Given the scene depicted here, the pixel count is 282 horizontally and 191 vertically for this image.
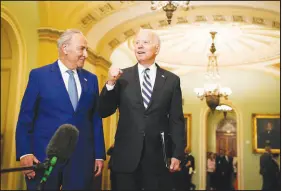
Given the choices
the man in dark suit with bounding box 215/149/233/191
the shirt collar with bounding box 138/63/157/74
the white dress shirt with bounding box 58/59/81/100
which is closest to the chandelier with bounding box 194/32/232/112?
the man in dark suit with bounding box 215/149/233/191

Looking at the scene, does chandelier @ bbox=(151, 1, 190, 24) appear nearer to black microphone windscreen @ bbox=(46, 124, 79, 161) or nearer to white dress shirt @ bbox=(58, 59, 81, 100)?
white dress shirt @ bbox=(58, 59, 81, 100)

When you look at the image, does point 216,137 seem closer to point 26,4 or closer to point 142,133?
point 142,133

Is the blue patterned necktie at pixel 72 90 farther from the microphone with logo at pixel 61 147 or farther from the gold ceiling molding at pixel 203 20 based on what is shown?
the gold ceiling molding at pixel 203 20

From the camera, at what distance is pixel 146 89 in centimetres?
201

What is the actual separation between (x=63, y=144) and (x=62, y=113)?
71 cm

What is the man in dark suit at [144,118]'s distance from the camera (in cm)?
192

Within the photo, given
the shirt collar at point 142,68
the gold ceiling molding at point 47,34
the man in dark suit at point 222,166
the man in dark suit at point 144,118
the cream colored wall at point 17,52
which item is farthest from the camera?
the cream colored wall at point 17,52

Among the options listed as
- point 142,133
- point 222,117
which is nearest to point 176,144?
point 142,133

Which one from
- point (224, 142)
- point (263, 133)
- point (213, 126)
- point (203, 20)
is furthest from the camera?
point (203, 20)

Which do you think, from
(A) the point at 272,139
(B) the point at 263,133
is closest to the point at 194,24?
(B) the point at 263,133

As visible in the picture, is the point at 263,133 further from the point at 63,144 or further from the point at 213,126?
the point at 63,144

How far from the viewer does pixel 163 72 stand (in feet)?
6.79

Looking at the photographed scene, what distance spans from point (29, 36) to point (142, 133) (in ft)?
A: 11.7

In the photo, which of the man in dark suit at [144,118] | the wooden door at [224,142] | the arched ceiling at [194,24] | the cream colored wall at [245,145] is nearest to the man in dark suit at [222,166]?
the wooden door at [224,142]
